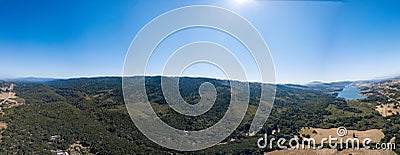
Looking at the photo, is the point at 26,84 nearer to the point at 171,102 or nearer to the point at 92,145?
the point at 92,145

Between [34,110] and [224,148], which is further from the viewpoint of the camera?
[34,110]

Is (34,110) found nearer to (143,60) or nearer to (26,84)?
(26,84)

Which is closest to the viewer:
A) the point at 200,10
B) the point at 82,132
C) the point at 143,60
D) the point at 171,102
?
the point at 143,60

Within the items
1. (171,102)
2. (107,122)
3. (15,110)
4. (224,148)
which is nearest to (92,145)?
(107,122)

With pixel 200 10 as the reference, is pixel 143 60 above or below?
below

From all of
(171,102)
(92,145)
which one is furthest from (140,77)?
(92,145)

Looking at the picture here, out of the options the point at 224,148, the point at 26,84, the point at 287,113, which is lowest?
the point at 224,148

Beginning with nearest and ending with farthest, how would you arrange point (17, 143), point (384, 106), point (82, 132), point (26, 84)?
point (17, 143) → point (82, 132) → point (384, 106) → point (26, 84)
